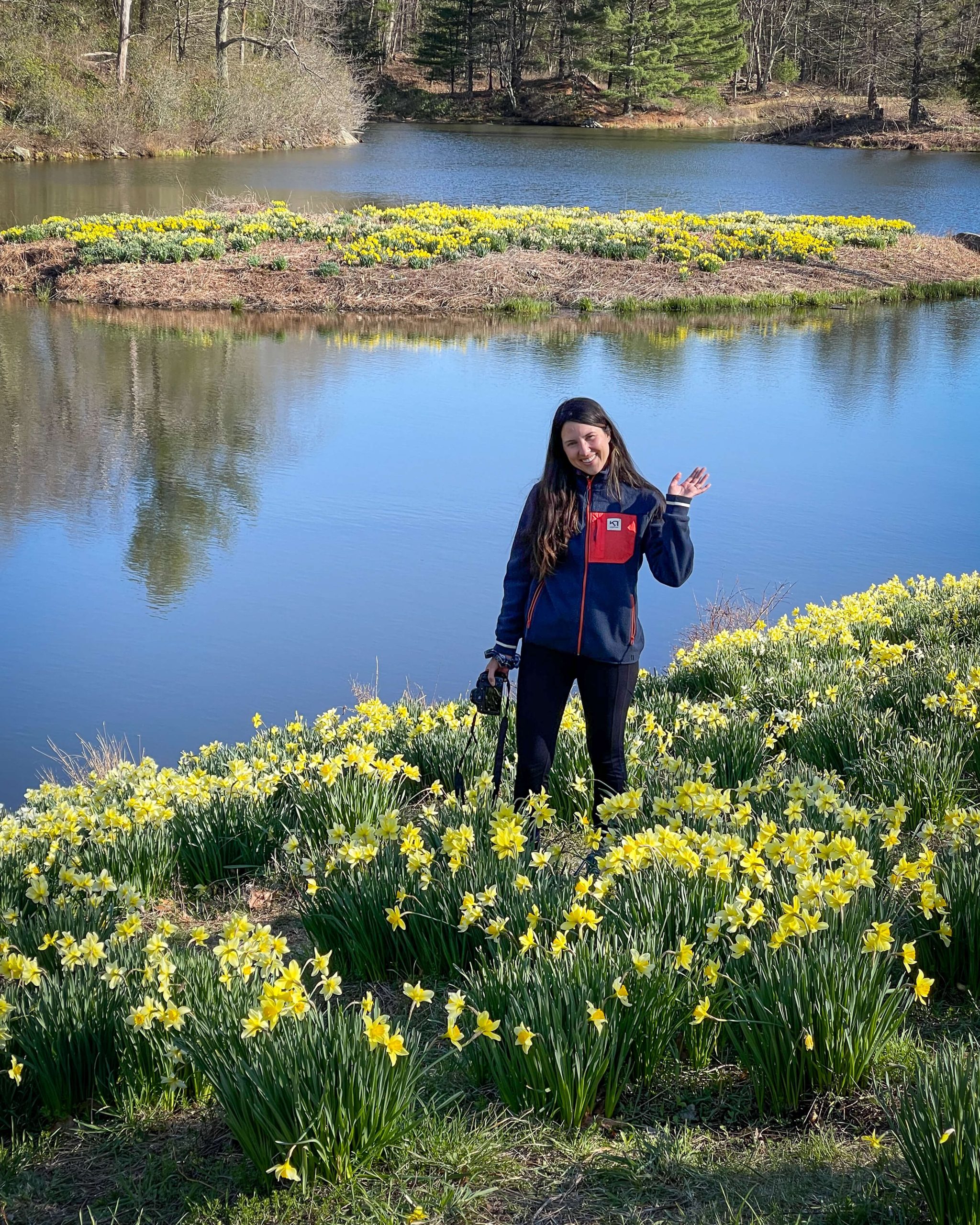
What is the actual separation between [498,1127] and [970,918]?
4.47ft

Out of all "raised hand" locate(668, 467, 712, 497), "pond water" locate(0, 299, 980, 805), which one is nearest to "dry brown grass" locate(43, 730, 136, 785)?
"pond water" locate(0, 299, 980, 805)

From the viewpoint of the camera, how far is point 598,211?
108 feet

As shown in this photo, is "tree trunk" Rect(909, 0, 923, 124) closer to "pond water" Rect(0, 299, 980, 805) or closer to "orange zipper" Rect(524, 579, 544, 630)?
"pond water" Rect(0, 299, 980, 805)

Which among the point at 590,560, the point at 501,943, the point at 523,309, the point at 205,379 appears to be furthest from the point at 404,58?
the point at 501,943

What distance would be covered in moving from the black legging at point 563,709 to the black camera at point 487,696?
0.08 m

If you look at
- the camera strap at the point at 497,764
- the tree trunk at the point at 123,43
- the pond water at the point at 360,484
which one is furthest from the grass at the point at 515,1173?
the tree trunk at the point at 123,43

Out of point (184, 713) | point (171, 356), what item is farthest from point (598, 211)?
point (184, 713)

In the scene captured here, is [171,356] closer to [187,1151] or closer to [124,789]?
[124,789]

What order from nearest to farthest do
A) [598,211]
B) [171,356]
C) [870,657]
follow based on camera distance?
[870,657], [171,356], [598,211]

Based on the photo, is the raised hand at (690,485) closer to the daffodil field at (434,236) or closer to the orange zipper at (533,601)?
the orange zipper at (533,601)

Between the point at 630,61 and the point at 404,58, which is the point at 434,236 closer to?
the point at 630,61

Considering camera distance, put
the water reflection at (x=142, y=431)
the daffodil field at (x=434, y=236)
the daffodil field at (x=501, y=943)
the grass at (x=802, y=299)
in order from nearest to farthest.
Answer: the daffodil field at (x=501, y=943) < the water reflection at (x=142, y=431) < the grass at (x=802, y=299) < the daffodil field at (x=434, y=236)

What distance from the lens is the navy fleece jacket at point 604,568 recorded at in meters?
4.10

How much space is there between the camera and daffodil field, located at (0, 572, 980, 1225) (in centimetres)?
267
